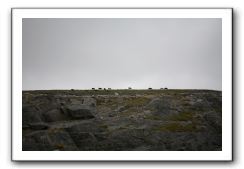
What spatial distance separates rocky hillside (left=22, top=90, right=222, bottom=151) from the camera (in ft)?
18.4

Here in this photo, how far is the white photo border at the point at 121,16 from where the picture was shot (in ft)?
18.2

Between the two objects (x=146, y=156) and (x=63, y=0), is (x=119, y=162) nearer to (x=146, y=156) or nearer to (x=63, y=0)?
(x=146, y=156)

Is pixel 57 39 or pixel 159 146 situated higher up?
pixel 57 39

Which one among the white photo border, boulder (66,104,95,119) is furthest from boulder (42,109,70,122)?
the white photo border

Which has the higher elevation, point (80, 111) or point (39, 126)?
point (80, 111)

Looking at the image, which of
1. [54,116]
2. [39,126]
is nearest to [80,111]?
[54,116]

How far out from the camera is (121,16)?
5664mm

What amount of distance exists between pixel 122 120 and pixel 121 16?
1.56 meters

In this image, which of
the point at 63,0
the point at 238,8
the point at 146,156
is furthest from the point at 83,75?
the point at 238,8

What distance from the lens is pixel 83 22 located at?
5660 mm

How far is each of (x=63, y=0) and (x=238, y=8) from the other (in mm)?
2586

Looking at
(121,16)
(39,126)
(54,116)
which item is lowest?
(39,126)

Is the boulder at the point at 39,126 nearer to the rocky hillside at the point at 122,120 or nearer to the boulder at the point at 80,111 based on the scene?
the rocky hillside at the point at 122,120

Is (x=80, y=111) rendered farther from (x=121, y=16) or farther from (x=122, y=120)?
(x=121, y=16)
